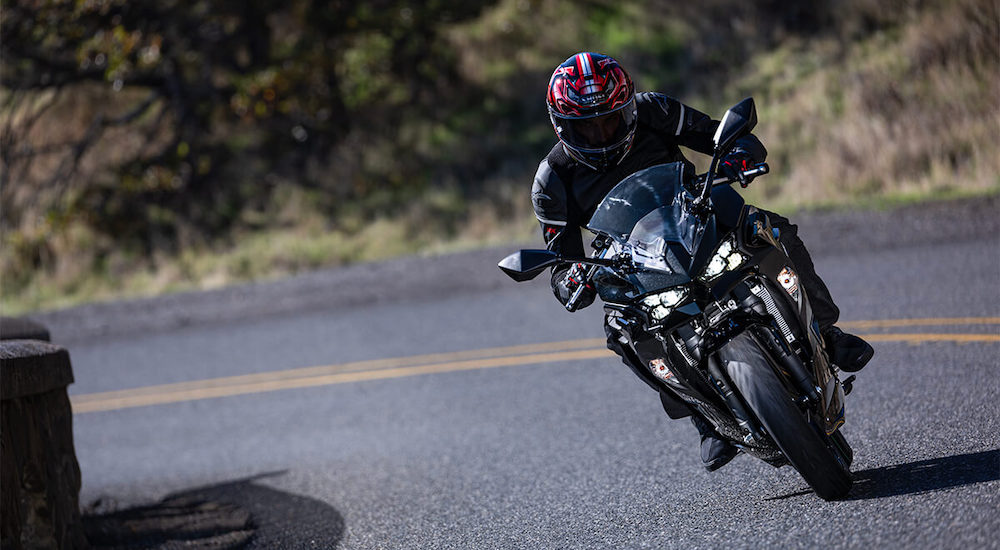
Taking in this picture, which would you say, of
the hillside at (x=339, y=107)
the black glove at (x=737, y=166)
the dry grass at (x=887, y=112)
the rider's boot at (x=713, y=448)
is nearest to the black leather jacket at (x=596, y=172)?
the black glove at (x=737, y=166)

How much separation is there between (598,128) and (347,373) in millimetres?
6314

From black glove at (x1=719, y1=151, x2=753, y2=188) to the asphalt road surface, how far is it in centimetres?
154

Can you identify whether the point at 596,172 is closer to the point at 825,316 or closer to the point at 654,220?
the point at 654,220

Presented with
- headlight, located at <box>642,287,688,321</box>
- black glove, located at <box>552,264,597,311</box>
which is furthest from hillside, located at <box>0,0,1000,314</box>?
headlight, located at <box>642,287,688,321</box>

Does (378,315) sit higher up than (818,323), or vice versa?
(818,323)

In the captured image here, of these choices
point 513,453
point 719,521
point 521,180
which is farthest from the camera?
point 521,180

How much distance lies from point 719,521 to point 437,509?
6.93 ft

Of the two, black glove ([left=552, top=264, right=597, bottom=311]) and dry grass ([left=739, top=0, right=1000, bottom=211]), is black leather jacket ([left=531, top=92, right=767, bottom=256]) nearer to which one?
black glove ([left=552, top=264, right=597, bottom=311])

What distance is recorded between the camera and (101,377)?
479 inches

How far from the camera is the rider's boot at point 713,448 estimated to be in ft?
16.6

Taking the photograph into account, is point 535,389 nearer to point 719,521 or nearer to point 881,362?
point 881,362

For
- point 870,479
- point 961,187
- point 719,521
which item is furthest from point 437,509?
point 961,187

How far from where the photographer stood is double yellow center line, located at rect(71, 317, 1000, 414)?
1005 cm

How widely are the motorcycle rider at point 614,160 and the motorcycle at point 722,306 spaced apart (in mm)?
195
